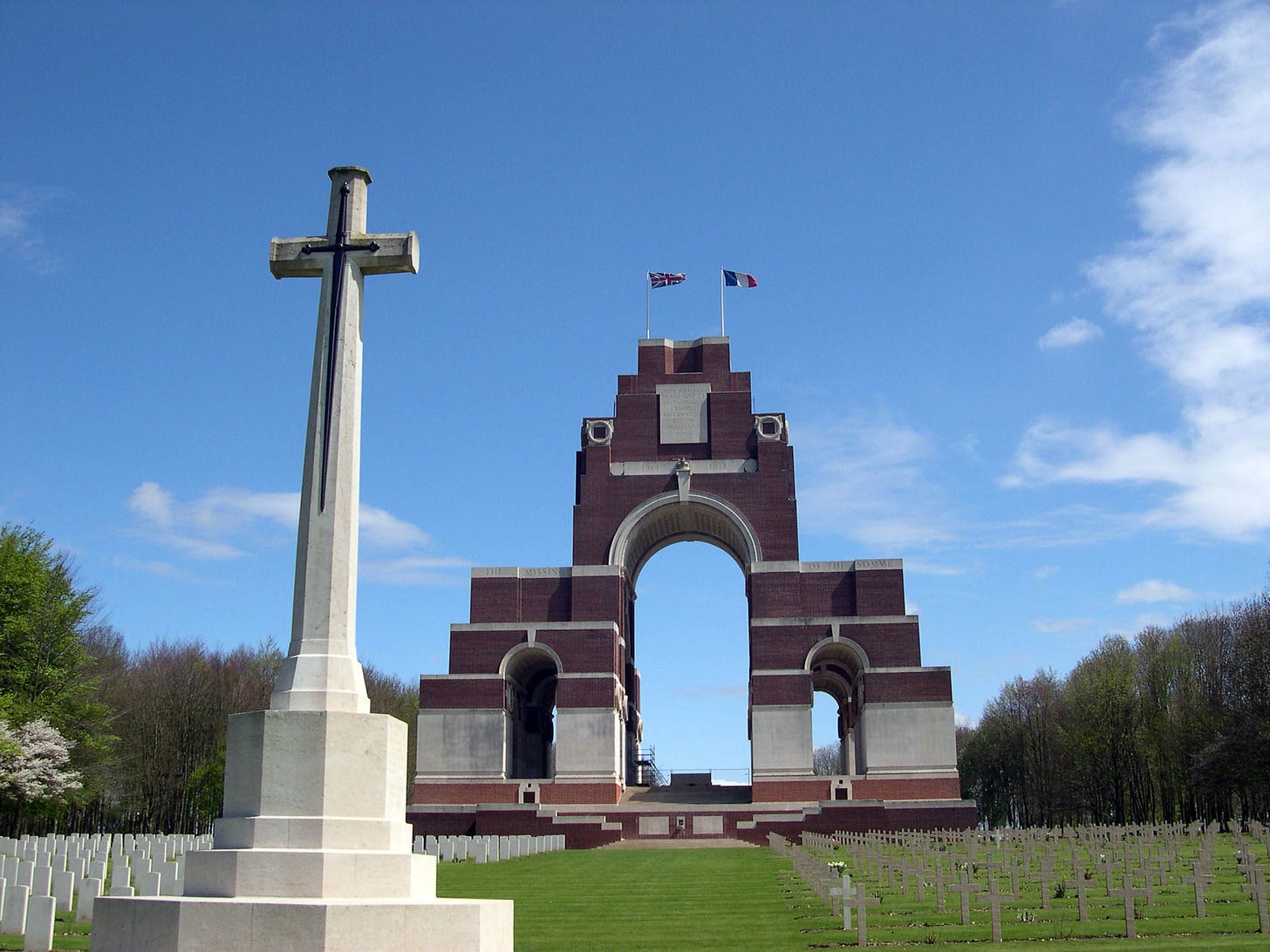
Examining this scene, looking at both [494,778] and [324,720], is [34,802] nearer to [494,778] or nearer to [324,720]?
[494,778]

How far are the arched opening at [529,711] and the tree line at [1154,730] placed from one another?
81.9 feet

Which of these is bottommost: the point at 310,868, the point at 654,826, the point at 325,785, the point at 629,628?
the point at 654,826

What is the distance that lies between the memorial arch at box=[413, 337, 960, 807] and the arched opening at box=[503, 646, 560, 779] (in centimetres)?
15

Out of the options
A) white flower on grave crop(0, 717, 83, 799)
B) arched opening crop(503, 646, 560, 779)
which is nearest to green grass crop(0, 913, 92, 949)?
white flower on grave crop(0, 717, 83, 799)

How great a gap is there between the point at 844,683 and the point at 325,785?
47.4 m

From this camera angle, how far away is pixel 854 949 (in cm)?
1252

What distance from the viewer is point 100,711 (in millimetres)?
39000

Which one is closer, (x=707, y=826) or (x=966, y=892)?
(x=966, y=892)

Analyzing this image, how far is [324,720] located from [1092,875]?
50.8ft

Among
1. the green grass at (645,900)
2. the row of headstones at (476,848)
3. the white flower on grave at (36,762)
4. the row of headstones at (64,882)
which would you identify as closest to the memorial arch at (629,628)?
the row of headstones at (476,848)

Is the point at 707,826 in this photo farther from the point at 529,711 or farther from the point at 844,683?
the point at 844,683

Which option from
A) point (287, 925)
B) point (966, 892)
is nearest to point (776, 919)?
point (966, 892)

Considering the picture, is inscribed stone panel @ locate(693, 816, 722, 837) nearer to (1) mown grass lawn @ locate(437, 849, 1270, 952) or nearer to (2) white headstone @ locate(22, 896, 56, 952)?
(1) mown grass lawn @ locate(437, 849, 1270, 952)

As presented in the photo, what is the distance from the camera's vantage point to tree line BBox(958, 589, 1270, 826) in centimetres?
4184
